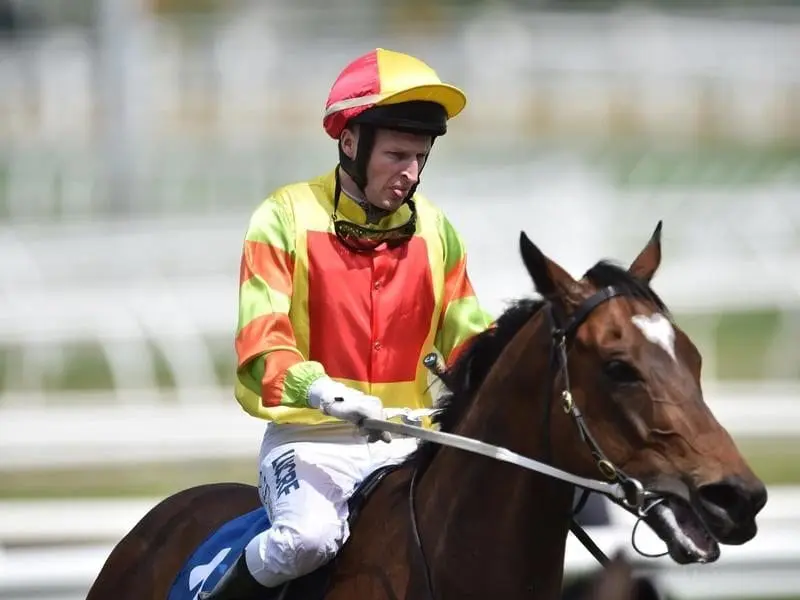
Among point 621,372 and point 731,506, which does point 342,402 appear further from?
point 731,506

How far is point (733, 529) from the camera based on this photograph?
2848 millimetres

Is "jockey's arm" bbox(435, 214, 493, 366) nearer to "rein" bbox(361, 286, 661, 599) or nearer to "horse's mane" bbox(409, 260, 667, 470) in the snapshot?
"horse's mane" bbox(409, 260, 667, 470)

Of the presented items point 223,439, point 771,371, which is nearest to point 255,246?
point 223,439

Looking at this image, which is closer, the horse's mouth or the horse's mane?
the horse's mouth

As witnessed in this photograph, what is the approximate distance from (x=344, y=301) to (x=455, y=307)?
1.11 feet

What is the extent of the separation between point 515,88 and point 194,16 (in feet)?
22.2

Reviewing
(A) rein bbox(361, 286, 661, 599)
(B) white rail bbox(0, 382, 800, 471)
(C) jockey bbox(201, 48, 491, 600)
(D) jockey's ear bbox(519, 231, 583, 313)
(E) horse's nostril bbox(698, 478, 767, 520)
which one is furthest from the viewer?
(B) white rail bbox(0, 382, 800, 471)

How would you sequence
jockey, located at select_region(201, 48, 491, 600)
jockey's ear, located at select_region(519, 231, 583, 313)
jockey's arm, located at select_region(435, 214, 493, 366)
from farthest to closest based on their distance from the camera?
jockey's arm, located at select_region(435, 214, 493, 366)
jockey, located at select_region(201, 48, 491, 600)
jockey's ear, located at select_region(519, 231, 583, 313)

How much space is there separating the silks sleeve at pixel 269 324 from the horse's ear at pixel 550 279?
1.82 feet

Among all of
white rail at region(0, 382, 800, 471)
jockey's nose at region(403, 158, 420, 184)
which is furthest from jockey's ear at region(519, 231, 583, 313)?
white rail at region(0, 382, 800, 471)

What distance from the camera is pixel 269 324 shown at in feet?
11.7

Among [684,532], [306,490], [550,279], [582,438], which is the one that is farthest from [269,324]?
[684,532]

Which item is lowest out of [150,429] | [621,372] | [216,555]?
[150,429]

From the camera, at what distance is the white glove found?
3361 millimetres
